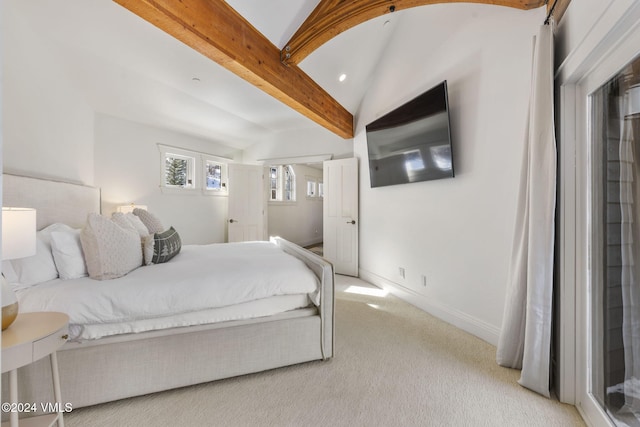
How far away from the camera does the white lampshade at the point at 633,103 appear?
1.26m

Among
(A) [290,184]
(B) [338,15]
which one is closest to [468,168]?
Answer: (B) [338,15]

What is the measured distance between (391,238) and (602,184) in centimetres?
223

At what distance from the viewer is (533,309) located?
1.70m

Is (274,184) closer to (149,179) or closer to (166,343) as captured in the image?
(149,179)

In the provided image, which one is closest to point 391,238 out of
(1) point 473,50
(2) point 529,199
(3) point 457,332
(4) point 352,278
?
(4) point 352,278

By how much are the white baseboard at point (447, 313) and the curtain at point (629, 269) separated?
906 millimetres

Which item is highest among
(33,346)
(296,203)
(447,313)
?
(296,203)

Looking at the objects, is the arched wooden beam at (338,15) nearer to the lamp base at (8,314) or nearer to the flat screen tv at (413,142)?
the flat screen tv at (413,142)

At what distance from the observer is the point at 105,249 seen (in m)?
1.71

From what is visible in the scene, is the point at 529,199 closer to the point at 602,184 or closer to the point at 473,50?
the point at 602,184

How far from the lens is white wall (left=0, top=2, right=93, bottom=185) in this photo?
1.97 metres

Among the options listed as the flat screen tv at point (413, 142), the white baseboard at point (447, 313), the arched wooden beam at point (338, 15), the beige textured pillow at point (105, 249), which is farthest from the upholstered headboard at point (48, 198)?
the white baseboard at point (447, 313)

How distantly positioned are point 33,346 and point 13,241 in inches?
19.4

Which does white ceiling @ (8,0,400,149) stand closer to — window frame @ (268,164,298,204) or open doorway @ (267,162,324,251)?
window frame @ (268,164,298,204)
